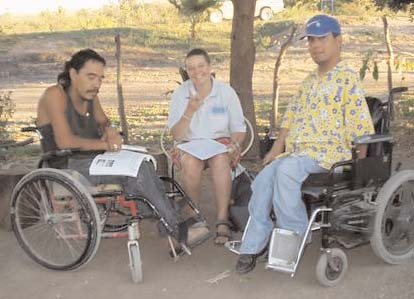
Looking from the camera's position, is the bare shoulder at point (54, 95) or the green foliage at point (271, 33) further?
the green foliage at point (271, 33)

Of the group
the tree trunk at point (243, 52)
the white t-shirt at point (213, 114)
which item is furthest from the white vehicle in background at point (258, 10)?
the white t-shirt at point (213, 114)

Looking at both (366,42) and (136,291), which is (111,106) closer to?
(136,291)

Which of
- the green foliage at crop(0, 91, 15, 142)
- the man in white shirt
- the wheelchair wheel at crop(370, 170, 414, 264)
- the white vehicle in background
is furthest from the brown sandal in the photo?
the white vehicle in background

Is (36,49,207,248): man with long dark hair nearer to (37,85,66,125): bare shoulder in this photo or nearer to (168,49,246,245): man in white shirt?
(37,85,66,125): bare shoulder

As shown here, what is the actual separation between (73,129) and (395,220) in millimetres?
2079

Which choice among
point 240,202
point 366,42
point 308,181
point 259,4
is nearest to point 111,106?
point 240,202

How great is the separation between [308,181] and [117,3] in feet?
88.0

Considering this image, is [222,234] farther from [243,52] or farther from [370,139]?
[243,52]

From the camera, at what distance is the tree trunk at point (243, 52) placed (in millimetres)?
6363

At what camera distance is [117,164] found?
3898mm

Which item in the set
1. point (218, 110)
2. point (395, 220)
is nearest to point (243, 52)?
point (218, 110)

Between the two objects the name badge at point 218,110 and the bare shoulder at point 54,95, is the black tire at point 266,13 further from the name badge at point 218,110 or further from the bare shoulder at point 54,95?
the bare shoulder at point 54,95

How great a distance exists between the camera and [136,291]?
3699 millimetres

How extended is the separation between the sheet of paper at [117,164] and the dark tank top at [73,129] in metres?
0.25
